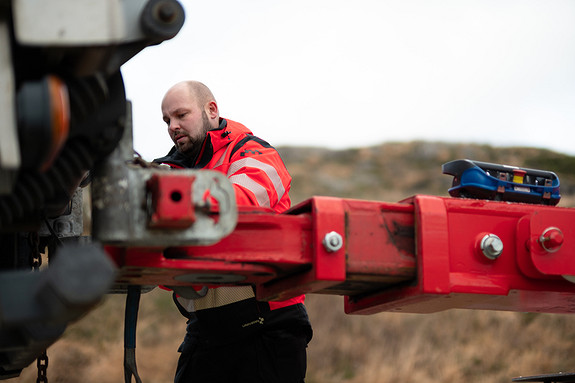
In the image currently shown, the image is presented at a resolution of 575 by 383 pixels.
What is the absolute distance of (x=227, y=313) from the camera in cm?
367

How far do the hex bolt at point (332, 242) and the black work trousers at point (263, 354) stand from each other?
3.88ft

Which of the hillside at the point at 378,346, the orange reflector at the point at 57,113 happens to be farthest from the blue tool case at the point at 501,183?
the hillside at the point at 378,346

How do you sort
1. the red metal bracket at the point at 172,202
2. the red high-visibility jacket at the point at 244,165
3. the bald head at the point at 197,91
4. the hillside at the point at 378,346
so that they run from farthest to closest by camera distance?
the hillside at the point at 378,346
the bald head at the point at 197,91
the red high-visibility jacket at the point at 244,165
the red metal bracket at the point at 172,202

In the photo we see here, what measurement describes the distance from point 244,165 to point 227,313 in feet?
2.96

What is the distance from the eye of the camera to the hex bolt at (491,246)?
2744 millimetres

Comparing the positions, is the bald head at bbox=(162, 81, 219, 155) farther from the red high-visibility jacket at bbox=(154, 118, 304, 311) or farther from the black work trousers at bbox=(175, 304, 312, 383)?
the black work trousers at bbox=(175, 304, 312, 383)

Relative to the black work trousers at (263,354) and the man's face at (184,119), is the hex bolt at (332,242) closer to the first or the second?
the black work trousers at (263,354)

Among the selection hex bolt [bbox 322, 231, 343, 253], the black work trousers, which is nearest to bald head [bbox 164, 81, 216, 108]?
the black work trousers

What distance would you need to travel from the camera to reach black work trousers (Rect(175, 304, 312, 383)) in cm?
361

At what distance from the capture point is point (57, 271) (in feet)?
6.01

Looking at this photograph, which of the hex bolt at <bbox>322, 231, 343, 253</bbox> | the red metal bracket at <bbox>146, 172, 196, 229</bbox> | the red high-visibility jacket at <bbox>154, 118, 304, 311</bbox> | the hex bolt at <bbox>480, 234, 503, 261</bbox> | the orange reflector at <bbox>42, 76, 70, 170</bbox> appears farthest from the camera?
the red high-visibility jacket at <bbox>154, 118, 304, 311</bbox>

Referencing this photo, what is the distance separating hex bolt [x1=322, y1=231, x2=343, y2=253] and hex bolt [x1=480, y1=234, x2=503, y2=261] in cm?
57

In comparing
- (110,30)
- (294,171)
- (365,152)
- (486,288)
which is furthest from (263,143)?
(365,152)

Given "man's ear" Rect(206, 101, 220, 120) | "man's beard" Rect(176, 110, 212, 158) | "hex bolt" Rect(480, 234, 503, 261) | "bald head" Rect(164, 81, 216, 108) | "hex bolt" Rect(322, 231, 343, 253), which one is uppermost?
"bald head" Rect(164, 81, 216, 108)
